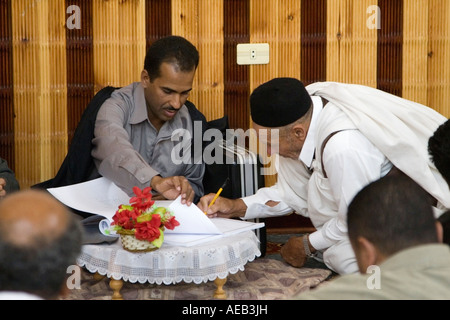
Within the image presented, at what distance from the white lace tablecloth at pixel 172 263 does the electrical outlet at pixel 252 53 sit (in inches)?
88.9

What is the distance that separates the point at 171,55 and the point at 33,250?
281 centimetres

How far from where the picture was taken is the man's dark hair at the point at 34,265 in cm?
161

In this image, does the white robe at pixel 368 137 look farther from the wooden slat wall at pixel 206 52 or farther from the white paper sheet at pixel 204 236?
the wooden slat wall at pixel 206 52

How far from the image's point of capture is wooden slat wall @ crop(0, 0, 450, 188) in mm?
5152

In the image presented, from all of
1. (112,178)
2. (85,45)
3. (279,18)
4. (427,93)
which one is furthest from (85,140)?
(427,93)

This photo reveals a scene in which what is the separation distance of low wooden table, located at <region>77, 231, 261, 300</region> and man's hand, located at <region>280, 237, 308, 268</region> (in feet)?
2.59

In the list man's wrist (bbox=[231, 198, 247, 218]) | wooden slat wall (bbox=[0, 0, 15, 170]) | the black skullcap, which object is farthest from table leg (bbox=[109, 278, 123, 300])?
wooden slat wall (bbox=[0, 0, 15, 170])

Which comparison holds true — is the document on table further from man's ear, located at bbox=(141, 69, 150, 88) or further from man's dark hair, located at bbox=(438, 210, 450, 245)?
man's dark hair, located at bbox=(438, 210, 450, 245)

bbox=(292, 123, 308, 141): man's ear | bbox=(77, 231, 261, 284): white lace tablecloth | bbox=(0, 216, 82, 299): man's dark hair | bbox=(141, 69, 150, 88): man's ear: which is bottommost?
bbox=(77, 231, 261, 284): white lace tablecloth

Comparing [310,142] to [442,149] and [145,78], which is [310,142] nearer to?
[145,78]

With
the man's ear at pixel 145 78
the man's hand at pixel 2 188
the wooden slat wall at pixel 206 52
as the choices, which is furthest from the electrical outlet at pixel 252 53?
the man's hand at pixel 2 188

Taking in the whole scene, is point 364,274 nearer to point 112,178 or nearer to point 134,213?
point 134,213

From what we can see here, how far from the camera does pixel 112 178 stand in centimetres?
408

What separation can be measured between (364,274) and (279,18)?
3712 millimetres
